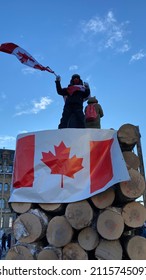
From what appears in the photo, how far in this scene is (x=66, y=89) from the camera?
572 centimetres

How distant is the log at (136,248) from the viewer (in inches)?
159

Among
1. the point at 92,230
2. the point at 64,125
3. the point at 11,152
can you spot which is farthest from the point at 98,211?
the point at 11,152

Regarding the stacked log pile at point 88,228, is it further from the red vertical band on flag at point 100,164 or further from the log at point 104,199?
the red vertical band on flag at point 100,164

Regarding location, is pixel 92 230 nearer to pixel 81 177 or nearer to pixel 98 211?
pixel 98 211

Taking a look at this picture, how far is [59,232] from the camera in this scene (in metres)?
4.18

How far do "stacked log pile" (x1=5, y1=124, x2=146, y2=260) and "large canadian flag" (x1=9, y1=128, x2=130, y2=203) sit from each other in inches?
5.6

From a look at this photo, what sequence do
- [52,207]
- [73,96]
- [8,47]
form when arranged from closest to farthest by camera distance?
[52,207], [73,96], [8,47]

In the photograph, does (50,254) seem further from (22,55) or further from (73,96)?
(22,55)

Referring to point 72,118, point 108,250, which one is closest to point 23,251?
point 108,250

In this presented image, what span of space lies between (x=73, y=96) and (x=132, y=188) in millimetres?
2083

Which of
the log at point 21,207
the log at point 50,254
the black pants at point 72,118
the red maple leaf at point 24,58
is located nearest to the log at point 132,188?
the log at point 50,254
